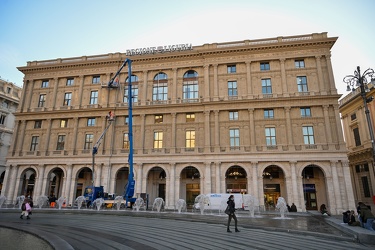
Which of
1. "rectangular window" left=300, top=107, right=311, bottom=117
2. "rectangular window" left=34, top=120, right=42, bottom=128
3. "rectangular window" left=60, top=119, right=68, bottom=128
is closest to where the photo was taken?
"rectangular window" left=300, top=107, right=311, bottom=117

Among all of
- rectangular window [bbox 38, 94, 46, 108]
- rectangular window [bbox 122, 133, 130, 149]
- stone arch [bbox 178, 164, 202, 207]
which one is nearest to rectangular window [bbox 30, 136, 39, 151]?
rectangular window [bbox 38, 94, 46, 108]

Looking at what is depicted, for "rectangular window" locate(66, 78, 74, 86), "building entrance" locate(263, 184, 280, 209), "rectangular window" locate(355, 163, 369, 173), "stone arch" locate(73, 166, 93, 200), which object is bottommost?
"building entrance" locate(263, 184, 280, 209)

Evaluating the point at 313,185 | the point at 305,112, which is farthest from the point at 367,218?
the point at 305,112

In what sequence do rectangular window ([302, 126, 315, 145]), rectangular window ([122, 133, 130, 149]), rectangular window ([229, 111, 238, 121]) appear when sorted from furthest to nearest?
rectangular window ([122, 133, 130, 149]), rectangular window ([229, 111, 238, 121]), rectangular window ([302, 126, 315, 145])

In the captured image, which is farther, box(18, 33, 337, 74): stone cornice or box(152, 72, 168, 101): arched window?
box(152, 72, 168, 101): arched window

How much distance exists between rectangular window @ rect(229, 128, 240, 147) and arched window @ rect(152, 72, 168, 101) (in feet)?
37.8

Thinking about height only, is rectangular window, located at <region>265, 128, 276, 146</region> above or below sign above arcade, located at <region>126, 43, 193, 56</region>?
below

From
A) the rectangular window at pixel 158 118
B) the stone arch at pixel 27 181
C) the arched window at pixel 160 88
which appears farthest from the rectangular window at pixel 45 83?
the rectangular window at pixel 158 118

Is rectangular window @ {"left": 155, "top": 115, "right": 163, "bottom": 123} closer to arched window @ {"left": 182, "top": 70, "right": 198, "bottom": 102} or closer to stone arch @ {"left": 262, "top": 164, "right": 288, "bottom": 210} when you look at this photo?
arched window @ {"left": 182, "top": 70, "right": 198, "bottom": 102}

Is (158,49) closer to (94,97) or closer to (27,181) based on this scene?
(94,97)

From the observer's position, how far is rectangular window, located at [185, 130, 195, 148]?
36250mm

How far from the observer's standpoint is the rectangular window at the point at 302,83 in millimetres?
35528

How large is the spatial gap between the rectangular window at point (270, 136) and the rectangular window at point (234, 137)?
12.6ft

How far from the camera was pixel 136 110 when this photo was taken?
3859 cm
